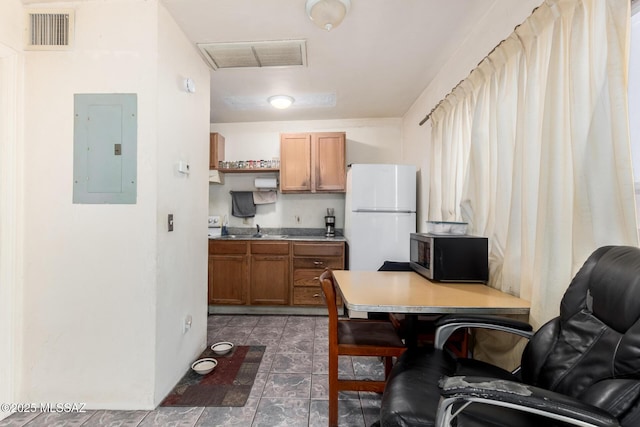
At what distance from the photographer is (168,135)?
1808mm

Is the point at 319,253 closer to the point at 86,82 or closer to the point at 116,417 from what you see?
the point at 116,417

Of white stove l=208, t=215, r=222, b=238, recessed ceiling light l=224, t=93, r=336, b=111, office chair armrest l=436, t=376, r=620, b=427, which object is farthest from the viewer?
white stove l=208, t=215, r=222, b=238

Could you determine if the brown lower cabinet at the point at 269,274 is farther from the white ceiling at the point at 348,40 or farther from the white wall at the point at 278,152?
the white ceiling at the point at 348,40

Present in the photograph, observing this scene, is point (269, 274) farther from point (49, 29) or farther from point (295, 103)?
point (49, 29)

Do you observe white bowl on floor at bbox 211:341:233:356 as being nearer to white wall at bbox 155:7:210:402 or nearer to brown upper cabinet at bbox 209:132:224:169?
white wall at bbox 155:7:210:402

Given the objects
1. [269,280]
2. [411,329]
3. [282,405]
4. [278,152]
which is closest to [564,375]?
[411,329]

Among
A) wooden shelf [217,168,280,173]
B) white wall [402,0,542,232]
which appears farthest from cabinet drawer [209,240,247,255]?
white wall [402,0,542,232]

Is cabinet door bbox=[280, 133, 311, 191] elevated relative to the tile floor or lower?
elevated

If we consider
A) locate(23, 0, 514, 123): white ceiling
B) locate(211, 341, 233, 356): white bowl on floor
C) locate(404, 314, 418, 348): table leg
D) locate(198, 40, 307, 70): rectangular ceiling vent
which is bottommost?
locate(211, 341, 233, 356): white bowl on floor

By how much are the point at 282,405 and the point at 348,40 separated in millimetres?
2597

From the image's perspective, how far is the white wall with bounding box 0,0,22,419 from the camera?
1.62 metres

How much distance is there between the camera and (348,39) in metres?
2.09

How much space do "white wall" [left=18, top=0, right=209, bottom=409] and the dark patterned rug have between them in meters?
0.21

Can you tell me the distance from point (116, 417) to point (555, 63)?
293 cm
